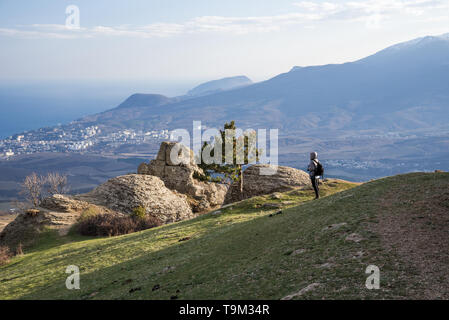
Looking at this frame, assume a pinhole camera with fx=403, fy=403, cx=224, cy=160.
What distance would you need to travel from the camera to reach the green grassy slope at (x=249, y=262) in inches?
471

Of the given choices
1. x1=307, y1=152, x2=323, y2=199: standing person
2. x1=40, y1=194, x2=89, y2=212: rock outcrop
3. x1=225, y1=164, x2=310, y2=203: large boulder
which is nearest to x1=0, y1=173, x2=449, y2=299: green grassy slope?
x1=307, y1=152, x2=323, y2=199: standing person

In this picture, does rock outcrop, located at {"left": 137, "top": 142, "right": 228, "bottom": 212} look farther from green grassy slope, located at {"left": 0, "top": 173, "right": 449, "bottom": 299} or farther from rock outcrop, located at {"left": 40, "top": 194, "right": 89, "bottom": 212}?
green grassy slope, located at {"left": 0, "top": 173, "right": 449, "bottom": 299}

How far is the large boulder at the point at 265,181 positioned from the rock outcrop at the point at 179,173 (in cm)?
785

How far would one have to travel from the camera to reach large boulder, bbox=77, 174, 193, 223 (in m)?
43.3

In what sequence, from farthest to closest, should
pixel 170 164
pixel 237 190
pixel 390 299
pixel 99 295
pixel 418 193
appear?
pixel 170 164 < pixel 237 190 < pixel 418 193 < pixel 99 295 < pixel 390 299

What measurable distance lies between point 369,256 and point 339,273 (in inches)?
55.5

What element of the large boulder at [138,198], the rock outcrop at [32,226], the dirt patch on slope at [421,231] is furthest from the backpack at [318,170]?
the rock outcrop at [32,226]

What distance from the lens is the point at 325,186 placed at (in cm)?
3684

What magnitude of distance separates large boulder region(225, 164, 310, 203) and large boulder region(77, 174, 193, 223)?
637cm

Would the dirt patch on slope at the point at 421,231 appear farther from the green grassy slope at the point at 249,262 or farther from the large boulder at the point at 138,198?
the large boulder at the point at 138,198

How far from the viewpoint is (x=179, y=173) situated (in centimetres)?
5569
